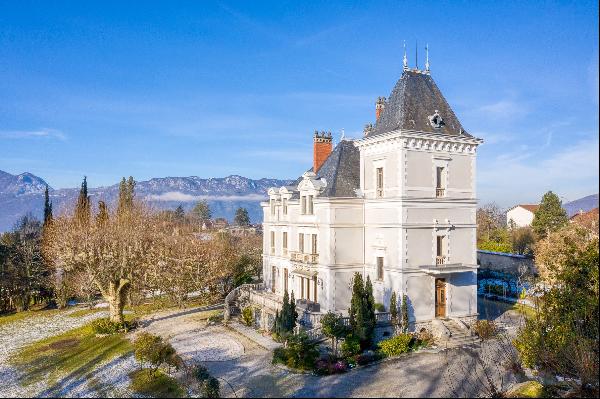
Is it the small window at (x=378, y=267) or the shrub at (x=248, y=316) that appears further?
the shrub at (x=248, y=316)

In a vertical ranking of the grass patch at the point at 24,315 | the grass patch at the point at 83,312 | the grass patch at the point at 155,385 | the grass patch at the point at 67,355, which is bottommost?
the grass patch at the point at 24,315

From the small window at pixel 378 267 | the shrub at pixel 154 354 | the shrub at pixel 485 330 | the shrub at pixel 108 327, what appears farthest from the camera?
the shrub at pixel 108 327

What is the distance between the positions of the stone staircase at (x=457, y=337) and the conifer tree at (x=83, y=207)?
27481 millimetres

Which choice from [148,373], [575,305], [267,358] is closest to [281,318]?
[267,358]

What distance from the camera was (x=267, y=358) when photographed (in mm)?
24234

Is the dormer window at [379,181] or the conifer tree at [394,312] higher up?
the dormer window at [379,181]

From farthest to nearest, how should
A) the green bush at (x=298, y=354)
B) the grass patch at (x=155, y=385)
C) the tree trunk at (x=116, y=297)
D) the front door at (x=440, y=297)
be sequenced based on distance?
1. the tree trunk at (x=116, y=297)
2. the front door at (x=440, y=297)
3. the green bush at (x=298, y=354)
4. the grass patch at (x=155, y=385)

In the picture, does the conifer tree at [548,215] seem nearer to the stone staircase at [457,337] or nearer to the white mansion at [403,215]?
the white mansion at [403,215]

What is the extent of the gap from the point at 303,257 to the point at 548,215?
35.9 meters

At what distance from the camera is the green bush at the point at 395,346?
24.0m

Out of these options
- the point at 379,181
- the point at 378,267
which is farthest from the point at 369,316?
the point at 379,181

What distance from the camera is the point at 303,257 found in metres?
30.9

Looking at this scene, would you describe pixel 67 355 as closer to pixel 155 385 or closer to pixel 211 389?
pixel 155 385

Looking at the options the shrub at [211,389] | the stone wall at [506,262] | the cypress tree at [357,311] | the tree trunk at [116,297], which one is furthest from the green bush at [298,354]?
the stone wall at [506,262]
